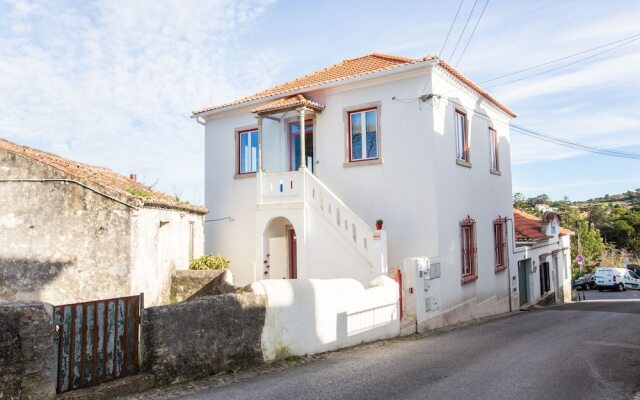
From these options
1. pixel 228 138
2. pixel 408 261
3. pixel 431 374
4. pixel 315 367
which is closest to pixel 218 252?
pixel 228 138

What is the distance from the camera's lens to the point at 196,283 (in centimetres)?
1254

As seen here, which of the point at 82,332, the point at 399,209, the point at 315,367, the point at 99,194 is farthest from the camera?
the point at 399,209

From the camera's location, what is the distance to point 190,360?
6652 millimetres

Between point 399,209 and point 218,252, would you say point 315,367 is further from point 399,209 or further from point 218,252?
point 218,252

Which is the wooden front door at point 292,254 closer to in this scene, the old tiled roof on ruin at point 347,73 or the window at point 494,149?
the old tiled roof on ruin at point 347,73

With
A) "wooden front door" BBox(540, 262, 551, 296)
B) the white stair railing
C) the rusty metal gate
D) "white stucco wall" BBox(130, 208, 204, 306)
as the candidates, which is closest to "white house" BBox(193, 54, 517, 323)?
the white stair railing

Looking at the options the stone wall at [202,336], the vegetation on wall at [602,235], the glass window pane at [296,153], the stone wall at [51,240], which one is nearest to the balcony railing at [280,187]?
the glass window pane at [296,153]

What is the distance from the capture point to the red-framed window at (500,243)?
17798mm

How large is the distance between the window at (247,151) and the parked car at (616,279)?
32.8 m

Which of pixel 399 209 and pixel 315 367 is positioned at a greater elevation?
pixel 399 209

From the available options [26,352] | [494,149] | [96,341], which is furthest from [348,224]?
[494,149]

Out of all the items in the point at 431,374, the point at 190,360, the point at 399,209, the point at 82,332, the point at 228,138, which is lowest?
the point at 431,374

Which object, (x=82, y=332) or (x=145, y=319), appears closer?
(x=82, y=332)

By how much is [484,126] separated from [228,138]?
911 cm
